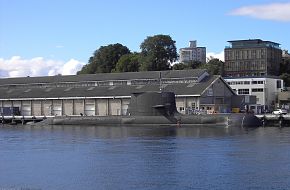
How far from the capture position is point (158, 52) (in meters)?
116

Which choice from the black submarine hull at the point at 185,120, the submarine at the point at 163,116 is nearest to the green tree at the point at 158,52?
the black submarine hull at the point at 185,120

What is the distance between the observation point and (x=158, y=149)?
35688 millimetres

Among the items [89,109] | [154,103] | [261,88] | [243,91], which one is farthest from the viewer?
[243,91]

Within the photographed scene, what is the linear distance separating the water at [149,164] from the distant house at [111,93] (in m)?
34.9

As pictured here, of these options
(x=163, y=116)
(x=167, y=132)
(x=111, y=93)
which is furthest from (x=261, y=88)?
(x=167, y=132)

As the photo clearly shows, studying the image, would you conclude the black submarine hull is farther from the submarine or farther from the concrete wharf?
the concrete wharf

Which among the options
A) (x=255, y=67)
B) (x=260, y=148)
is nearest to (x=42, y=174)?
(x=260, y=148)

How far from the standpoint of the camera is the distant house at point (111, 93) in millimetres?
77625

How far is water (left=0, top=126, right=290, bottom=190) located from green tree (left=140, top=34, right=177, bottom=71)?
71724 mm

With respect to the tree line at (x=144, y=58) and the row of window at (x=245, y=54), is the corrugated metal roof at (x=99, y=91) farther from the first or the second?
the row of window at (x=245, y=54)

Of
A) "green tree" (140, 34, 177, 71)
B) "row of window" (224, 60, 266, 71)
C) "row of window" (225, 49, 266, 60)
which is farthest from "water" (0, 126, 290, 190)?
"row of window" (224, 60, 266, 71)

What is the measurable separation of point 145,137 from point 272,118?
22447 mm

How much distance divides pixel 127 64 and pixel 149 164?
3464 inches

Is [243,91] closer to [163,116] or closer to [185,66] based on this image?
[185,66]
